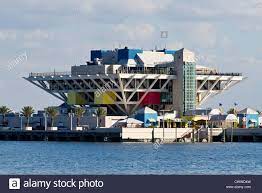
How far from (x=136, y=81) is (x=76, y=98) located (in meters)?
11.4

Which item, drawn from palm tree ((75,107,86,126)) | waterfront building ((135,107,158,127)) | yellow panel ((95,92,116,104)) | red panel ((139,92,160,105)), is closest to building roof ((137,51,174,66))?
red panel ((139,92,160,105))

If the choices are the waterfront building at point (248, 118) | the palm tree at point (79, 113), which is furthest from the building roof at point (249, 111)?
the palm tree at point (79, 113)

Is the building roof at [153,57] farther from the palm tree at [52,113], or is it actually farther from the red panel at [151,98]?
the palm tree at [52,113]

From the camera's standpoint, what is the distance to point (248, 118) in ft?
527

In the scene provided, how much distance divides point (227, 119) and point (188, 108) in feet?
39.0

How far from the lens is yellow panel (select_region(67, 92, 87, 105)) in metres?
170

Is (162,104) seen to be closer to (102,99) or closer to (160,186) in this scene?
(102,99)

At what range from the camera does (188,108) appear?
166750 millimetres

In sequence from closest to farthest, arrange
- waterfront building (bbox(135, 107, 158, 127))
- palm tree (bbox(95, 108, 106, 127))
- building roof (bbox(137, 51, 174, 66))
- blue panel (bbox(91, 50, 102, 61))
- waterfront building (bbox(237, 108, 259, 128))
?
1. waterfront building (bbox(135, 107, 158, 127))
2. palm tree (bbox(95, 108, 106, 127))
3. waterfront building (bbox(237, 108, 259, 128))
4. building roof (bbox(137, 51, 174, 66))
5. blue panel (bbox(91, 50, 102, 61))

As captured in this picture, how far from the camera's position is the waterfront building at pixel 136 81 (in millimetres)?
165000

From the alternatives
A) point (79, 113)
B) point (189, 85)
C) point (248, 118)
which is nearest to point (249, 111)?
point (248, 118)

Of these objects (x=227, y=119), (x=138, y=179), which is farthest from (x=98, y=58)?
(x=138, y=179)

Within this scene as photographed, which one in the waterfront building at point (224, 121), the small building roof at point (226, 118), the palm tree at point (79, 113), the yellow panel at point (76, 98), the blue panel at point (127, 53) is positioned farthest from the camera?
the yellow panel at point (76, 98)

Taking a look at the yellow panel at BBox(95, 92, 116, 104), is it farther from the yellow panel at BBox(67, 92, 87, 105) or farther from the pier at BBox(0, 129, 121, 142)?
the pier at BBox(0, 129, 121, 142)
